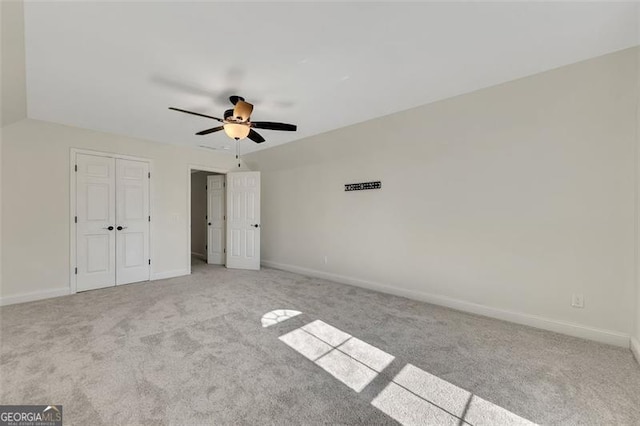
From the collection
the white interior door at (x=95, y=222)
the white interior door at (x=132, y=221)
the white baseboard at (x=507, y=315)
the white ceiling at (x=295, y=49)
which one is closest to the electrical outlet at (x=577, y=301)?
the white baseboard at (x=507, y=315)

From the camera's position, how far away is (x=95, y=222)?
4176 mm

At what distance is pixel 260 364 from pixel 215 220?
4913 millimetres

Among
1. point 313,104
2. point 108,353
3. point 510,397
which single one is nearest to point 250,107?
point 313,104

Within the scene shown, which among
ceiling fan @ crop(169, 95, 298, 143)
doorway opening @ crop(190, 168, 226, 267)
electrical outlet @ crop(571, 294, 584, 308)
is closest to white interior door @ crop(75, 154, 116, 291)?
doorway opening @ crop(190, 168, 226, 267)

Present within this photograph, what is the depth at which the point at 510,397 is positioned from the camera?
5.65ft

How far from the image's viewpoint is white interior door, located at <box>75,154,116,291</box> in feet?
13.2

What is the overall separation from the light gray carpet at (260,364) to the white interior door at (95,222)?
0.74 m

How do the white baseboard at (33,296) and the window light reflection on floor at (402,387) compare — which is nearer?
the window light reflection on floor at (402,387)

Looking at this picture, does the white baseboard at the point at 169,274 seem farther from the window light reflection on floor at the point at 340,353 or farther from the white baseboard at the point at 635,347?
the white baseboard at the point at 635,347

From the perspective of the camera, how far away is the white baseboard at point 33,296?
342 centimetres

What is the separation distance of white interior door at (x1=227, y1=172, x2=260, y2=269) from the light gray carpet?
2.29 m

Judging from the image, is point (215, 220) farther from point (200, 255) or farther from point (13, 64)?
point (13, 64)

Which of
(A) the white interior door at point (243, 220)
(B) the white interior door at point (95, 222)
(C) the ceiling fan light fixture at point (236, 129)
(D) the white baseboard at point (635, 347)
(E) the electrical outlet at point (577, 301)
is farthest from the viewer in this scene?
(A) the white interior door at point (243, 220)

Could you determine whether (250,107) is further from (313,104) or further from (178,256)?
(178,256)
